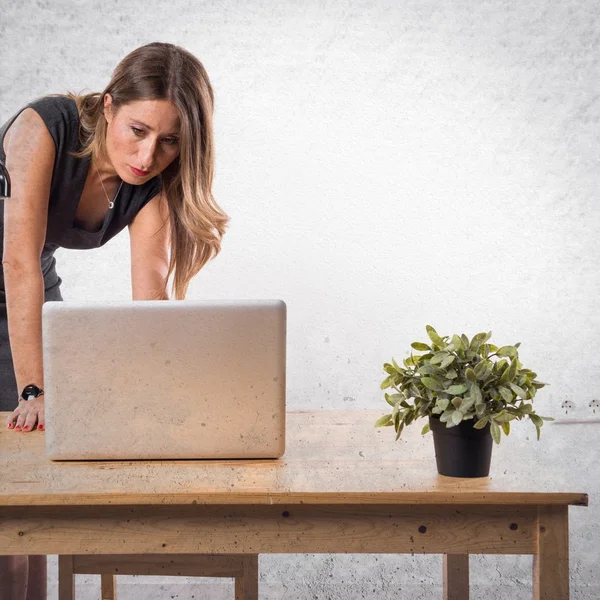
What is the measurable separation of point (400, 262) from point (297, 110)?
2.00 ft

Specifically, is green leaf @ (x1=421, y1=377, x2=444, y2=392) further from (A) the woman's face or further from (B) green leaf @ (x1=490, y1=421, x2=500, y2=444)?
(A) the woman's face

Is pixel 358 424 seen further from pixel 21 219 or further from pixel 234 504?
pixel 21 219

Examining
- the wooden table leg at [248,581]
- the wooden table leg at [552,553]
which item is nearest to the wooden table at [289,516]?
the wooden table leg at [552,553]

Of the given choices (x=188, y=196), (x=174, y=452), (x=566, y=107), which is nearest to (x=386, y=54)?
(x=566, y=107)

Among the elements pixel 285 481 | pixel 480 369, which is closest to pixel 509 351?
pixel 480 369

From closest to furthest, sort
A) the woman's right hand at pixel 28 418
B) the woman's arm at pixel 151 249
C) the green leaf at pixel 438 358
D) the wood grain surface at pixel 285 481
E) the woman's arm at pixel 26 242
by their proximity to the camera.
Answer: the wood grain surface at pixel 285 481 → the green leaf at pixel 438 358 → the woman's right hand at pixel 28 418 → the woman's arm at pixel 26 242 → the woman's arm at pixel 151 249

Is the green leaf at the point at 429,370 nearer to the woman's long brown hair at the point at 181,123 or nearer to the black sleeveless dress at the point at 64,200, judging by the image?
the woman's long brown hair at the point at 181,123

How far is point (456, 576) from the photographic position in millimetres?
1478

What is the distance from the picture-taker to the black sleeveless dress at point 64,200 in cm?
165

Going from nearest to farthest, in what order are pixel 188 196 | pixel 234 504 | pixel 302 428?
pixel 234 504 → pixel 302 428 → pixel 188 196

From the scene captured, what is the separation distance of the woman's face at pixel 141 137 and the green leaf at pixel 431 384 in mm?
881

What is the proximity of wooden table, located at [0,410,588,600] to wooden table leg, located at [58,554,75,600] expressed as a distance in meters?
0.64

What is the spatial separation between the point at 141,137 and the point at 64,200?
0.28 meters

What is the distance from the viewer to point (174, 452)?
1043 mm
